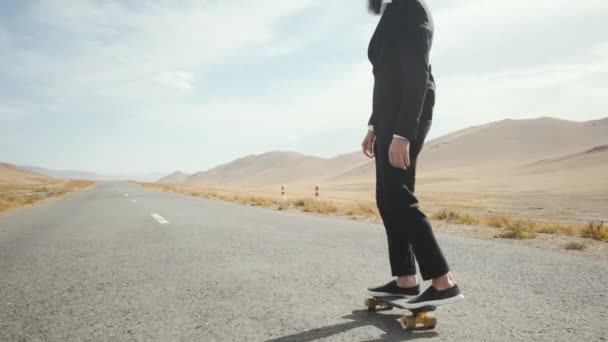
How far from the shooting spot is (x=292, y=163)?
182 metres

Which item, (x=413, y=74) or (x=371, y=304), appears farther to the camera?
(x=371, y=304)

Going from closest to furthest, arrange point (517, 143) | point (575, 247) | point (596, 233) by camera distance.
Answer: point (575, 247), point (596, 233), point (517, 143)

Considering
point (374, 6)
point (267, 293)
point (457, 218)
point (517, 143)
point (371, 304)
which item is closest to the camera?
point (371, 304)

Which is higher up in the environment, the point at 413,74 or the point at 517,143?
the point at 517,143

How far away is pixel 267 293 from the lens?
3.12 metres

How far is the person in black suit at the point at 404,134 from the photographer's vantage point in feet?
7.98

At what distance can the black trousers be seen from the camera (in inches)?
96.7

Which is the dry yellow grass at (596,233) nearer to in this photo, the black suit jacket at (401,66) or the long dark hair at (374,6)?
the black suit jacket at (401,66)

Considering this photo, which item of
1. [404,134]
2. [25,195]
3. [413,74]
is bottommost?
[25,195]

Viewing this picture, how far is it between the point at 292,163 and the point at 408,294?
589 ft

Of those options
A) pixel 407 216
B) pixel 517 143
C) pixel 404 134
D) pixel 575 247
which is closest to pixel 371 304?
pixel 407 216

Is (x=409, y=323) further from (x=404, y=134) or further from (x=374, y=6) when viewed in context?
(x=374, y=6)

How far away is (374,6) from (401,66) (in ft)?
2.18

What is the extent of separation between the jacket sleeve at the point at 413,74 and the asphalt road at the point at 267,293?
1.15 m
